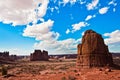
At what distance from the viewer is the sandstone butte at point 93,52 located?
1336 inches

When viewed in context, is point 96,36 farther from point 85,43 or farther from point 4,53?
point 4,53

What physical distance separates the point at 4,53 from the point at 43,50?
33276mm

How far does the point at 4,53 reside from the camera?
159 m

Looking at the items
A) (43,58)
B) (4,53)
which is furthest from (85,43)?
(4,53)

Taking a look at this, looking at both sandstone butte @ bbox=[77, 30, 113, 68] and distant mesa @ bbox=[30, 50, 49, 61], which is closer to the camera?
sandstone butte @ bbox=[77, 30, 113, 68]

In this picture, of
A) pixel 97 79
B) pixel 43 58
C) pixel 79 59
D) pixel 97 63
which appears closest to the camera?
pixel 97 79

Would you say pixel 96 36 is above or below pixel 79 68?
above

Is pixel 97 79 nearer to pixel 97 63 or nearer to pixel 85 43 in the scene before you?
pixel 97 63

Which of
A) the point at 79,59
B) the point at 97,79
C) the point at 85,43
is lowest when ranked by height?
the point at 97,79

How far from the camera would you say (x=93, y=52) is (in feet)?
113

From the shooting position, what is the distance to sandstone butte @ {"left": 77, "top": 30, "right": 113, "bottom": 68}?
3394 cm

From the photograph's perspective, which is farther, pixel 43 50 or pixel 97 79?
pixel 43 50

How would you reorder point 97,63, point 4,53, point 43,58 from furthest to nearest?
point 4,53 < point 43,58 < point 97,63

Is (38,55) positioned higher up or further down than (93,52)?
higher up
